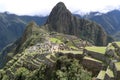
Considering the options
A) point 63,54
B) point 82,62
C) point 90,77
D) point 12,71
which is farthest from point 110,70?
point 12,71

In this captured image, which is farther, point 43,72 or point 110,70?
point 43,72

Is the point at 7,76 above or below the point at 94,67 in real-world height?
below

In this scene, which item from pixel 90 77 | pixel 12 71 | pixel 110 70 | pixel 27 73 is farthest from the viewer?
pixel 12 71

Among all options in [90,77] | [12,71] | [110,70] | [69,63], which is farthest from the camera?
[12,71]

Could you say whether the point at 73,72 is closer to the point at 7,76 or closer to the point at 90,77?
the point at 90,77

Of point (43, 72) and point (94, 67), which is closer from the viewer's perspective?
point (94, 67)

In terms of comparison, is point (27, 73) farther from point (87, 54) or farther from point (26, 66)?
point (87, 54)

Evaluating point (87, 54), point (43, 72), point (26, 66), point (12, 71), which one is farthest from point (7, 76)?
point (87, 54)

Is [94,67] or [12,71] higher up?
[94,67]

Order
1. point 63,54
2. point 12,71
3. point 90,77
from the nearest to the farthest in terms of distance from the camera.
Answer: point 90,77, point 63,54, point 12,71
